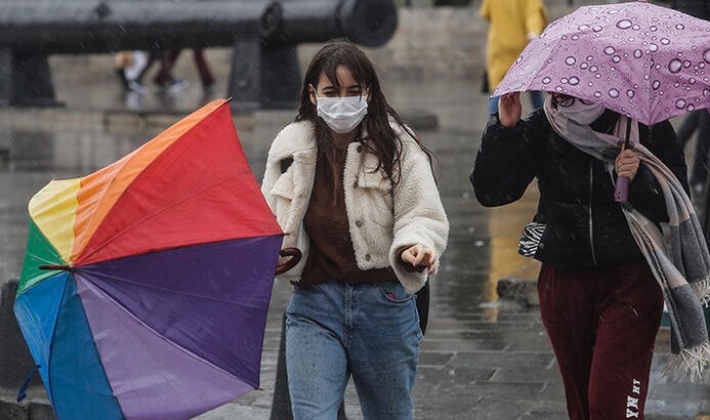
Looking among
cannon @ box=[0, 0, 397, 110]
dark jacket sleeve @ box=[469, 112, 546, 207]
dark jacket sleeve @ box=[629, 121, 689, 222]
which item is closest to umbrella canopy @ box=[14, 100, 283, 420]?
dark jacket sleeve @ box=[469, 112, 546, 207]

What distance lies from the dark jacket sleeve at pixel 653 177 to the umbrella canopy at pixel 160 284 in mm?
1188

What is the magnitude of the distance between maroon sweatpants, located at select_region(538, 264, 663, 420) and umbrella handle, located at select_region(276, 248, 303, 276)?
0.90 m

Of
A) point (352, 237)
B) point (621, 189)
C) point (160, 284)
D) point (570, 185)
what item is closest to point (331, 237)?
point (352, 237)

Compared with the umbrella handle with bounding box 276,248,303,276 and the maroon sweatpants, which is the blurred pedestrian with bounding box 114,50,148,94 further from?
the umbrella handle with bounding box 276,248,303,276

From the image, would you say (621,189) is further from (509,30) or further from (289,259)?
(509,30)

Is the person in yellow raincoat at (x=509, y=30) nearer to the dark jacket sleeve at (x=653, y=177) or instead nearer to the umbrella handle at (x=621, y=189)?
the dark jacket sleeve at (x=653, y=177)

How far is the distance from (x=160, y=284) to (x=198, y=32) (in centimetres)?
1664

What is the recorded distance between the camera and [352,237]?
16.7ft

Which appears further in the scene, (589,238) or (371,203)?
(589,238)

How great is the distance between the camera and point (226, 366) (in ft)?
16.1

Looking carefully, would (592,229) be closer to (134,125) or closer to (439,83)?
(134,125)

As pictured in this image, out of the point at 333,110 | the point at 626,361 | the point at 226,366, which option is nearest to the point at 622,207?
the point at 626,361

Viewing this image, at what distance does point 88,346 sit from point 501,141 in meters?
1.50

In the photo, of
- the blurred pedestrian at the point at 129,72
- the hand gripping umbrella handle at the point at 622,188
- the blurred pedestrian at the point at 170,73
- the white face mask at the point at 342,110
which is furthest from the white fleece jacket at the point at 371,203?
the blurred pedestrian at the point at 129,72
